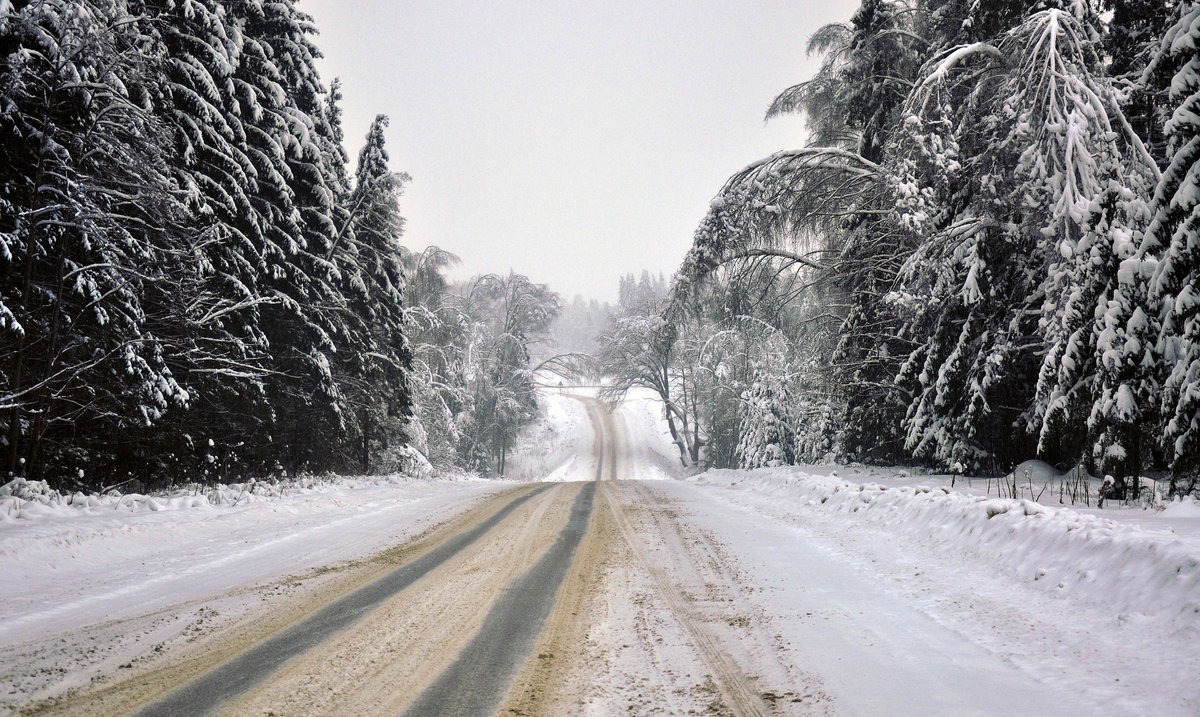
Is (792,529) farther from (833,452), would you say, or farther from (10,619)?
(833,452)

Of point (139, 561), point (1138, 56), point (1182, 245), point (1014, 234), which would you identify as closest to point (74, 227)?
point (139, 561)

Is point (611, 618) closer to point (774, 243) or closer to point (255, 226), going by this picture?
point (255, 226)

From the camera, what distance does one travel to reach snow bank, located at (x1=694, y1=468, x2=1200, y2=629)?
364 cm

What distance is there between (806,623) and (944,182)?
364 inches

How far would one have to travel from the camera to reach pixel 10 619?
421 centimetres

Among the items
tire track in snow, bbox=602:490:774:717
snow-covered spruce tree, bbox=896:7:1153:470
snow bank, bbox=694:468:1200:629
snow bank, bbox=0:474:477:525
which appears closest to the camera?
tire track in snow, bbox=602:490:774:717

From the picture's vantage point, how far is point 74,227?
26.2ft

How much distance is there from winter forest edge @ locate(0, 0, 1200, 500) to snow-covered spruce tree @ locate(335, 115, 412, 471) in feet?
0.54

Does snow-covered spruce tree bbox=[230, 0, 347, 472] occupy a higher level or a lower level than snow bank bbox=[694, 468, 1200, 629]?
higher

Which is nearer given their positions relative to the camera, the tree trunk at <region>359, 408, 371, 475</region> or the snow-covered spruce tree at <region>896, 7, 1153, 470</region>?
Result: the snow-covered spruce tree at <region>896, 7, 1153, 470</region>

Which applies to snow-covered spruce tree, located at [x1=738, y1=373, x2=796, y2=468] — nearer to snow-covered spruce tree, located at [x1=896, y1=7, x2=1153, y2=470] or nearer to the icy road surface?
snow-covered spruce tree, located at [x1=896, y1=7, x2=1153, y2=470]

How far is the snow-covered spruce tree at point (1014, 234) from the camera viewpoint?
311 inches

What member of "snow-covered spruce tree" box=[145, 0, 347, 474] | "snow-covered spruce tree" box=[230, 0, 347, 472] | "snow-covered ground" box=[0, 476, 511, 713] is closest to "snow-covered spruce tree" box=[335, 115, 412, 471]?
"snow-covered spruce tree" box=[145, 0, 347, 474]

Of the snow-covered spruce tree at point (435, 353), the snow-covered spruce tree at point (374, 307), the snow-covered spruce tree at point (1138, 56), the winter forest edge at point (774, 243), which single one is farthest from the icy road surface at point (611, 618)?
the snow-covered spruce tree at point (435, 353)
